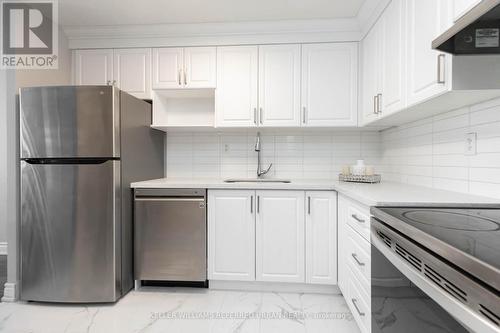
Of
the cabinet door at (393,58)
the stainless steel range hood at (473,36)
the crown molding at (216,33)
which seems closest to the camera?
the stainless steel range hood at (473,36)

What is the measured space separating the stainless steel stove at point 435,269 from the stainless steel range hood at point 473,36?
679 millimetres

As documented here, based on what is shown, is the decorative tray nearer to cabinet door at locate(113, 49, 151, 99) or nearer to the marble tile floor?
the marble tile floor

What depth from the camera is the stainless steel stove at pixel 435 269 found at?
1.82ft

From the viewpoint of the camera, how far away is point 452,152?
1686 mm

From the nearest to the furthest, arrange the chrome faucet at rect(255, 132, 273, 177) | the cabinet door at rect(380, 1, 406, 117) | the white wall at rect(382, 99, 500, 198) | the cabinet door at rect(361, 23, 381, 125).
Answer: the white wall at rect(382, 99, 500, 198), the cabinet door at rect(380, 1, 406, 117), the cabinet door at rect(361, 23, 381, 125), the chrome faucet at rect(255, 132, 273, 177)

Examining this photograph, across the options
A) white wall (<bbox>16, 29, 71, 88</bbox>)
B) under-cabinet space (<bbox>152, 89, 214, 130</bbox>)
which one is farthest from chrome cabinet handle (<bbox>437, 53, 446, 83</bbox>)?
white wall (<bbox>16, 29, 71, 88</bbox>)

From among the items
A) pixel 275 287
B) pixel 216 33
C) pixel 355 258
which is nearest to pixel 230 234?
pixel 275 287

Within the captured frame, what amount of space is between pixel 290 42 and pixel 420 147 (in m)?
1.42

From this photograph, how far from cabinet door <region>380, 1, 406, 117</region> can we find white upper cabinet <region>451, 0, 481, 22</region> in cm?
45

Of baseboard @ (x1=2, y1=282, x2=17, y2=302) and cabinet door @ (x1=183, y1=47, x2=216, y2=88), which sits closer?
baseboard @ (x1=2, y1=282, x2=17, y2=302)

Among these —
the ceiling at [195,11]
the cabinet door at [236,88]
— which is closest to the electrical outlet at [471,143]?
the ceiling at [195,11]

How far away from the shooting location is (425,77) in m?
1.38

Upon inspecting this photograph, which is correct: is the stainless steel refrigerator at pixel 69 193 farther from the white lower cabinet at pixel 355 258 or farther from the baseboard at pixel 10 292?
the white lower cabinet at pixel 355 258

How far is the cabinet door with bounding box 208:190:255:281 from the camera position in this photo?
225 centimetres
